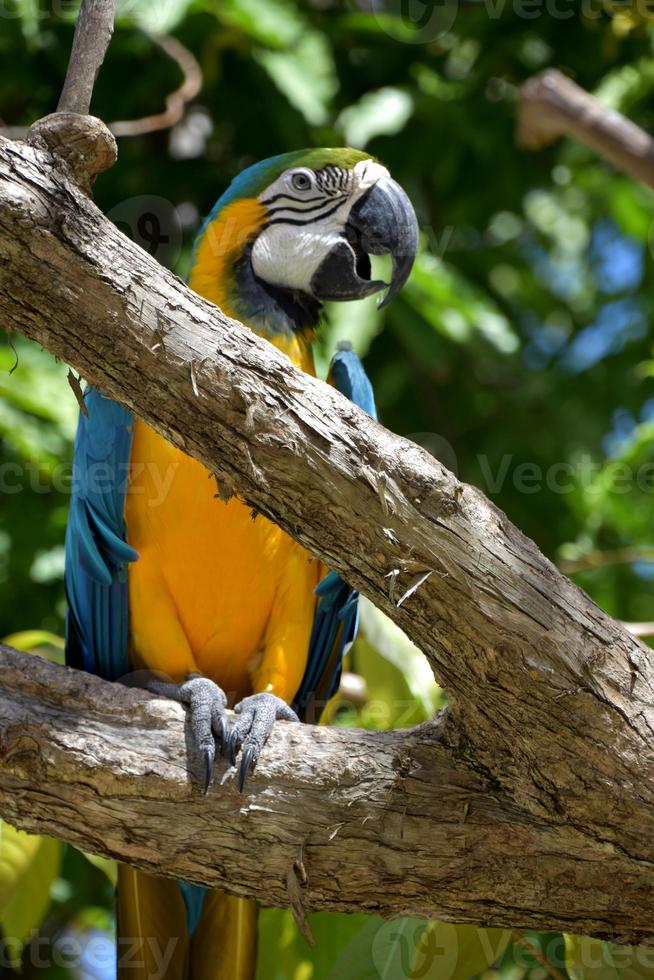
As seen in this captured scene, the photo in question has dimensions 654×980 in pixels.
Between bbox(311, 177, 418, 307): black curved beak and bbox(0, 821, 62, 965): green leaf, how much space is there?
1.65m

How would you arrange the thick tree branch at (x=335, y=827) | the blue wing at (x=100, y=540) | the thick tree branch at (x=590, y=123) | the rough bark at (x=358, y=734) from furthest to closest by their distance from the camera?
the thick tree branch at (x=590, y=123) < the blue wing at (x=100, y=540) < the thick tree branch at (x=335, y=827) < the rough bark at (x=358, y=734)

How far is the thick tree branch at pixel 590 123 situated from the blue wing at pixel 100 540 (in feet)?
6.57

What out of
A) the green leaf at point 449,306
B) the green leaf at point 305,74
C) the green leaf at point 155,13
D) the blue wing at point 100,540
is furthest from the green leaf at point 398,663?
the green leaf at point 155,13

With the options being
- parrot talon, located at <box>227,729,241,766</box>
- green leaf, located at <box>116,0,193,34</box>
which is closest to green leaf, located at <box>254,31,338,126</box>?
green leaf, located at <box>116,0,193,34</box>

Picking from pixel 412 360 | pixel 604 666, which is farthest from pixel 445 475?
pixel 412 360

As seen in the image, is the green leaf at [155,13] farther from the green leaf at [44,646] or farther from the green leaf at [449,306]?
the green leaf at [44,646]

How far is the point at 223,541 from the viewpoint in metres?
2.90

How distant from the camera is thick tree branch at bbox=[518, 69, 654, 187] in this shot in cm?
367

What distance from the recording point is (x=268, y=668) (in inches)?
118

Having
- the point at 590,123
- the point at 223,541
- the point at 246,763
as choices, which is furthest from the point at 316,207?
the point at 246,763

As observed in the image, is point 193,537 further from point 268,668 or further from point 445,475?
point 445,475

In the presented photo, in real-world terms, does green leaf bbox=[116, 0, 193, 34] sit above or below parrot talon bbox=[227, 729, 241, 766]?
above

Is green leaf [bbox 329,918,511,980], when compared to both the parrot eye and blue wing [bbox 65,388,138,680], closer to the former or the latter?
blue wing [bbox 65,388,138,680]

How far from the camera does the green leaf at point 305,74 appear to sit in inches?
146
